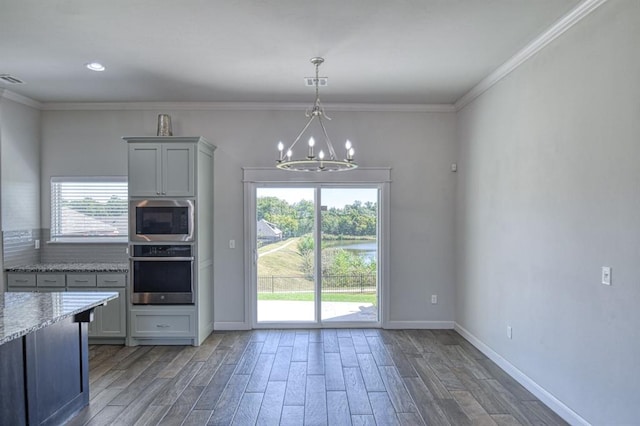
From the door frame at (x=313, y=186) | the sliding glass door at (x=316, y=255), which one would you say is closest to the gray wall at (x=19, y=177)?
the door frame at (x=313, y=186)

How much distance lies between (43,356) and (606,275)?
3.77 meters

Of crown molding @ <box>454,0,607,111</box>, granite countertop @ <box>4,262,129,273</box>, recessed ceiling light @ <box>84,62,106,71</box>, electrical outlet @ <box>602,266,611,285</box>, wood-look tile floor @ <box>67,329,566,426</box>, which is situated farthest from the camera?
granite countertop @ <box>4,262,129,273</box>

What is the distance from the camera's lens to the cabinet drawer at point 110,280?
456cm

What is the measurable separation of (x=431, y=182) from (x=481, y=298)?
162 centimetres

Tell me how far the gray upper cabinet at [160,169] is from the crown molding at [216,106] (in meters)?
0.79

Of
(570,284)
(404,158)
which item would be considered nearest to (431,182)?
(404,158)

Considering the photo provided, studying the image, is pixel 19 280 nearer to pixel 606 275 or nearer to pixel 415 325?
pixel 415 325

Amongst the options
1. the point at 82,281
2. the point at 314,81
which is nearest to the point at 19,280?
the point at 82,281

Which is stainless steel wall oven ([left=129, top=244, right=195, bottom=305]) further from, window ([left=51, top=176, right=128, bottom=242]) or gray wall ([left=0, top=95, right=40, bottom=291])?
gray wall ([left=0, top=95, right=40, bottom=291])

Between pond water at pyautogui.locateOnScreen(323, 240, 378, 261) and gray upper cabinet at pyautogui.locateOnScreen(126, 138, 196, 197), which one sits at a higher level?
gray upper cabinet at pyautogui.locateOnScreen(126, 138, 196, 197)

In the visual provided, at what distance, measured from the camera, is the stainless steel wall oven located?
4.54 meters

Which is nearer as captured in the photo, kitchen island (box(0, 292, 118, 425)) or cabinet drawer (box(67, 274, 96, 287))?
kitchen island (box(0, 292, 118, 425))

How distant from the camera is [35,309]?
259cm

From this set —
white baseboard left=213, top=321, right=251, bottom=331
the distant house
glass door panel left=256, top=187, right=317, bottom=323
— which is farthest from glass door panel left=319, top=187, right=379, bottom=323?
white baseboard left=213, top=321, right=251, bottom=331
